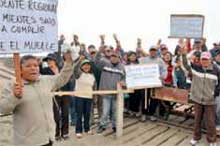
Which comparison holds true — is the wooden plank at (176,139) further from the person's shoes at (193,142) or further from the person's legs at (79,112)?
the person's legs at (79,112)

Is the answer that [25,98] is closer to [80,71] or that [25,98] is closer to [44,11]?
[44,11]

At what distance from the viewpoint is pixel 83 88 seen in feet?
25.9

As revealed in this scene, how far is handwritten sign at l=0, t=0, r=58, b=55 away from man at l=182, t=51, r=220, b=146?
386 cm

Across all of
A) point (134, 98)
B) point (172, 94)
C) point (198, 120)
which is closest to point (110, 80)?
point (172, 94)

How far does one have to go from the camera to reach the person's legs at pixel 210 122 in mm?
7574

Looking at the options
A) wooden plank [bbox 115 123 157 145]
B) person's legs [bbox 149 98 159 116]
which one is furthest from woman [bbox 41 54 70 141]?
person's legs [bbox 149 98 159 116]

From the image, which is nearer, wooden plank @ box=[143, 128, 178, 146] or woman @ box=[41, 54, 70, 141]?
woman @ box=[41, 54, 70, 141]

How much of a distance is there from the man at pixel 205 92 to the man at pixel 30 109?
4.01 meters

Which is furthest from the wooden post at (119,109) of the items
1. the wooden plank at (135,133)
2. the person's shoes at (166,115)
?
the person's shoes at (166,115)

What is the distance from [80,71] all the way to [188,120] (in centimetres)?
324

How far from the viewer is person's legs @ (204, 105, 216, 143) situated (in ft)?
24.8

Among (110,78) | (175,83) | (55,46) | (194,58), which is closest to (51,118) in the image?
(55,46)

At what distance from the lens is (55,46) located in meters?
4.32

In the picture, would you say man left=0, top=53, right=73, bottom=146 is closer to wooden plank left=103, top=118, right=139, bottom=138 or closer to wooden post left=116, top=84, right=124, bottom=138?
wooden post left=116, top=84, right=124, bottom=138
